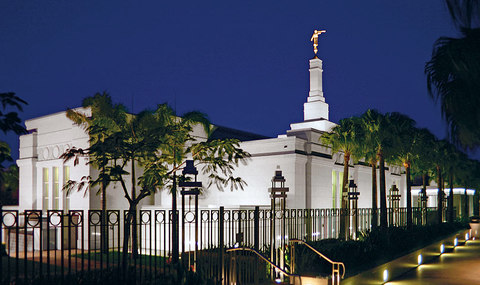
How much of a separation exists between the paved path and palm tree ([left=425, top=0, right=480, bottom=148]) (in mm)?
8703

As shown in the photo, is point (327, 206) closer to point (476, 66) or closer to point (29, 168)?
point (29, 168)

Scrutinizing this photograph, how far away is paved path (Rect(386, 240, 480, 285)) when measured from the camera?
14515mm

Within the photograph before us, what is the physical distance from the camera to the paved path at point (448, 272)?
14.5 metres

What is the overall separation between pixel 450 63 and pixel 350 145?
685 inches

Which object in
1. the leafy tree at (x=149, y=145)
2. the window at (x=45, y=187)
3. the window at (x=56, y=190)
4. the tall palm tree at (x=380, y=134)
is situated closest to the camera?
the leafy tree at (x=149, y=145)

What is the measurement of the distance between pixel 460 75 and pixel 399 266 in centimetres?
1118

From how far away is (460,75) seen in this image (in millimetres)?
6109

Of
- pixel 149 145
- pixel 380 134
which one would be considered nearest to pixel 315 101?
pixel 380 134

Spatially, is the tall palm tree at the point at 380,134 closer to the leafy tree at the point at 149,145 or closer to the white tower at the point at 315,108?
the leafy tree at the point at 149,145

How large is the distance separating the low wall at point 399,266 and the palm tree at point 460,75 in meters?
5.94

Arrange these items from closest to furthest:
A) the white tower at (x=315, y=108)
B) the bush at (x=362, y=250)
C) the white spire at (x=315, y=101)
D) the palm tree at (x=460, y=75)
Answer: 1. the palm tree at (x=460, y=75)
2. the bush at (x=362, y=250)
3. the white tower at (x=315, y=108)
4. the white spire at (x=315, y=101)

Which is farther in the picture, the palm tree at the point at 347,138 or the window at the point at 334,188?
the window at the point at 334,188

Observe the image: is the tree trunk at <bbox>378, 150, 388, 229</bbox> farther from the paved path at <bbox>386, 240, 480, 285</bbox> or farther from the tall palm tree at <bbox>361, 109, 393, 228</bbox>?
the paved path at <bbox>386, 240, 480, 285</bbox>

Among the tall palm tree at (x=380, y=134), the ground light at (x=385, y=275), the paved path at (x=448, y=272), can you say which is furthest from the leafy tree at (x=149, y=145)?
the tall palm tree at (x=380, y=134)
